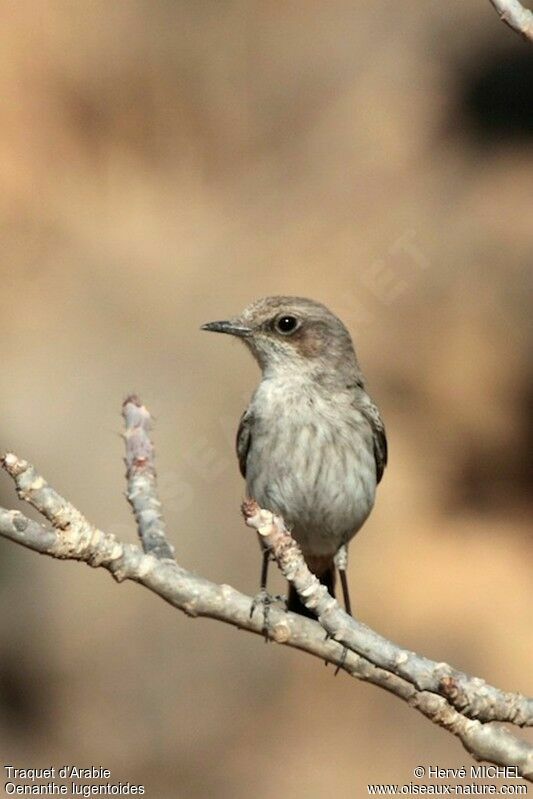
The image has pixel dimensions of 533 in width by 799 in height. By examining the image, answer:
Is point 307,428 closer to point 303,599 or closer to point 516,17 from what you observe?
point 303,599

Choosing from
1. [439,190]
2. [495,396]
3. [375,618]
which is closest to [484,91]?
[439,190]

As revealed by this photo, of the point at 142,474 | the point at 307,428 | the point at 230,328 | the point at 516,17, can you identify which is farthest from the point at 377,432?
the point at 516,17

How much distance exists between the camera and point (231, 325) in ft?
19.2

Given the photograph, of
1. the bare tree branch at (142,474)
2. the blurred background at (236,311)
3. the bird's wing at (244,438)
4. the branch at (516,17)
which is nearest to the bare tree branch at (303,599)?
the bare tree branch at (142,474)

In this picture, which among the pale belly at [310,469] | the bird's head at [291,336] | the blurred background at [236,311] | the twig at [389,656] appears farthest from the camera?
the blurred background at [236,311]

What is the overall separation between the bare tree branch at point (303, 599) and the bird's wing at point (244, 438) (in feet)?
7.03

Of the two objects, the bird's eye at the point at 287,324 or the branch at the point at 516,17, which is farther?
Result: the bird's eye at the point at 287,324

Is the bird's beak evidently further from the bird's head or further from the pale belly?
the pale belly

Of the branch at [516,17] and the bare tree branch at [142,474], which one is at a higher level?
the branch at [516,17]

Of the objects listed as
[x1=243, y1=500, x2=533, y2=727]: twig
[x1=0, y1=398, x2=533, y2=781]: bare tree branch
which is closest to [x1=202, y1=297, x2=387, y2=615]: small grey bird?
[x1=0, y1=398, x2=533, y2=781]: bare tree branch

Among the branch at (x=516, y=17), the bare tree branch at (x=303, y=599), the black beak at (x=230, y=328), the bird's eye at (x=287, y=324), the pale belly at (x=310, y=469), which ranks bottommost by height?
the bare tree branch at (x=303, y=599)

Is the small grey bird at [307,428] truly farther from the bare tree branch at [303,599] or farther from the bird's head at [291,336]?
the bare tree branch at [303,599]

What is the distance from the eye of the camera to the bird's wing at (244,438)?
6031 millimetres

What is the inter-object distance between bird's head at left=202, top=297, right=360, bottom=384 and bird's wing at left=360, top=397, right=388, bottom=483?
22 cm
